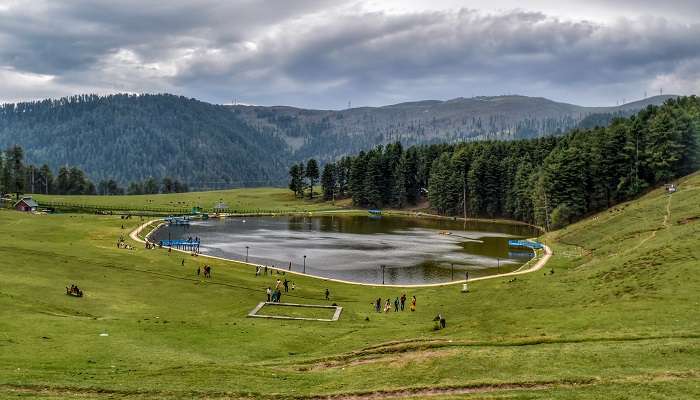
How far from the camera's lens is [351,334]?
158 feet

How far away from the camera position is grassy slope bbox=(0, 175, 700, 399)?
91.7 feet

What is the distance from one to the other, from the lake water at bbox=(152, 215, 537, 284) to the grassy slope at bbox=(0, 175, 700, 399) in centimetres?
1487

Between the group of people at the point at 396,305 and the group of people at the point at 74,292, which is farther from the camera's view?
the group of people at the point at 396,305

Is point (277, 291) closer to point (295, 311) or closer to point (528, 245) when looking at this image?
point (295, 311)

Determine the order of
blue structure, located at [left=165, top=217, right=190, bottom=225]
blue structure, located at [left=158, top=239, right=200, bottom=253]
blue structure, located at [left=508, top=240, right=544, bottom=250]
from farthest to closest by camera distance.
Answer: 1. blue structure, located at [left=165, top=217, right=190, bottom=225]
2. blue structure, located at [left=508, top=240, right=544, bottom=250]
3. blue structure, located at [left=158, top=239, right=200, bottom=253]

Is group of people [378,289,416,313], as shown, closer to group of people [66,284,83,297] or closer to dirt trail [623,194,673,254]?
dirt trail [623,194,673,254]

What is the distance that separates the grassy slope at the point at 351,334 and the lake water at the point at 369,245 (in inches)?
586

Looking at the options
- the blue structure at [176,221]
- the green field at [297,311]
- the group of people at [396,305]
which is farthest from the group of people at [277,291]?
the blue structure at [176,221]

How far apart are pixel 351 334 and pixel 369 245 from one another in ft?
249

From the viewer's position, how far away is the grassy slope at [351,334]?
2795cm

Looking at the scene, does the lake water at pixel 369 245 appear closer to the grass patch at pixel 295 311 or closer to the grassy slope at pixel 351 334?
the grassy slope at pixel 351 334

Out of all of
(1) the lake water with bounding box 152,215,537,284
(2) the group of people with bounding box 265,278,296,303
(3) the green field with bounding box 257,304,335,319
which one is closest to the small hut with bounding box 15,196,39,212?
(1) the lake water with bounding box 152,215,537,284

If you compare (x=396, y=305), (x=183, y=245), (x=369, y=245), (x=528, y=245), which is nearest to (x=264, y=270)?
(x=396, y=305)

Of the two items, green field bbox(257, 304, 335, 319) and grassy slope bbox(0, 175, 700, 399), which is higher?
grassy slope bbox(0, 175, 700, 399)
